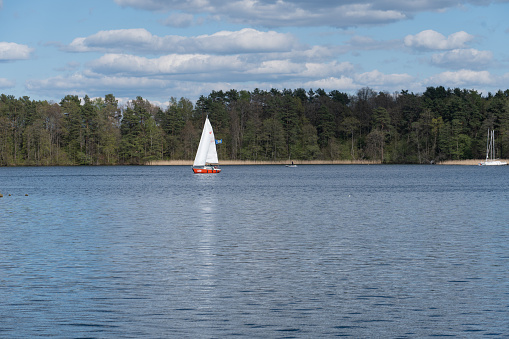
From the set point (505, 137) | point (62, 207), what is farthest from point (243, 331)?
point (505, 137)

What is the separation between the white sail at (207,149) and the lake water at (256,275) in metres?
66.9

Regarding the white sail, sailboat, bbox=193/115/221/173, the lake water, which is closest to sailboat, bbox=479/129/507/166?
sailboat, bbox=193/115/221/173

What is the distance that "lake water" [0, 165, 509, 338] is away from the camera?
15281 mm

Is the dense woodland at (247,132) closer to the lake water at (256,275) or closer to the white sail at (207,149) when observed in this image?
the white sail at (207,149)

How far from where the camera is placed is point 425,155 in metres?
181

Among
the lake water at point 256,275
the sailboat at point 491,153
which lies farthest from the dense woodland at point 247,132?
the lake water at point 256,275

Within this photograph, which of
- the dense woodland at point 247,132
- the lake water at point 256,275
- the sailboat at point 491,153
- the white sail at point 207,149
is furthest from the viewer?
the dense woodland at point 247,132

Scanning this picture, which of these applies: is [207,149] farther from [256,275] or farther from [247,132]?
[256,275]

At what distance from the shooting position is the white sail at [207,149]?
360 ft

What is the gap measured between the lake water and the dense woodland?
448ft

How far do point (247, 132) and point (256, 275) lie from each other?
16596 centimetres

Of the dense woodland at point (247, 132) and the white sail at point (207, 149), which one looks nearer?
the white sail at point (207, 149)

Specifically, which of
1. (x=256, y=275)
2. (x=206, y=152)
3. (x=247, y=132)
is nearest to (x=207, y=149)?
(x=206, y=152)

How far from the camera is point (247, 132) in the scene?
612 feet
